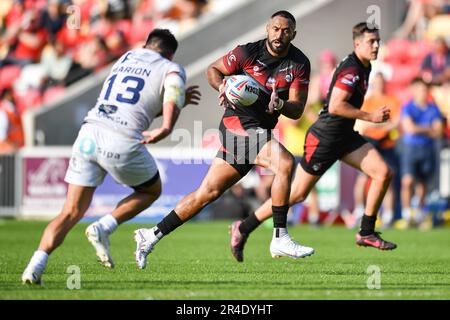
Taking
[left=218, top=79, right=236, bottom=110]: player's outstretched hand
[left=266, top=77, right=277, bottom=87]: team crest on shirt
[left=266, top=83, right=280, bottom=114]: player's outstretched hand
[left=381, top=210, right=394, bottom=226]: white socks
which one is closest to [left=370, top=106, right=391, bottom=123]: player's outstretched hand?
[left=266, top=77, right=277, bottom=87]: team crest on shirt

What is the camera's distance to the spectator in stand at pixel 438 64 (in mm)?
21203

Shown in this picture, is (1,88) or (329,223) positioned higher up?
(1,88)

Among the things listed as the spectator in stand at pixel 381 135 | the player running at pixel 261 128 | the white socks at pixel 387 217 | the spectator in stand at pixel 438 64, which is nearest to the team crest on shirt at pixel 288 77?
the player running at pixel 261 128

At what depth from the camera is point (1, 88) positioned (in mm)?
24234

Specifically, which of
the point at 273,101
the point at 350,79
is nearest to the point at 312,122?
the point at 350,79

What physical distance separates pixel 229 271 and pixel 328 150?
229 cm

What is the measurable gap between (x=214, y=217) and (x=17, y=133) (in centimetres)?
446

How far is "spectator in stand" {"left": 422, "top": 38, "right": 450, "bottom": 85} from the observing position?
21.2 meters

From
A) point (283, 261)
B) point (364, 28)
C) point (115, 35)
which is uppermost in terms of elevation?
point (115, 35)

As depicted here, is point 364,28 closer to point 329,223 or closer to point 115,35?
point 329,223

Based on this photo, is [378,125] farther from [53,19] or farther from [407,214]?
[53,19]
